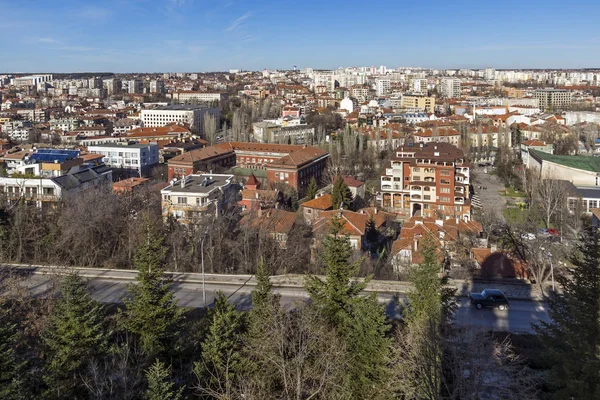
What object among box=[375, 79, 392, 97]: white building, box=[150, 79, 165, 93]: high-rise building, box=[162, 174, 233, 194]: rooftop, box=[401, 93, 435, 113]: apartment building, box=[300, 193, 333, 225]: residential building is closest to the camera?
box=[162, 174, 233, 194]: rooftop

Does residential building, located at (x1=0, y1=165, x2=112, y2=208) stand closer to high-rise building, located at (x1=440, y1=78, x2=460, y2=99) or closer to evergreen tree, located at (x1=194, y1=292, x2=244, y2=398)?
evergreen tree, located at (x1=194, y1=292, x2=244, y2=398)

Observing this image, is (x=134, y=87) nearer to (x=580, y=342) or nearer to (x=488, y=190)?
(x=488, y=190)

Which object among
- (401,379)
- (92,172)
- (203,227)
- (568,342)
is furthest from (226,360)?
(92,172)

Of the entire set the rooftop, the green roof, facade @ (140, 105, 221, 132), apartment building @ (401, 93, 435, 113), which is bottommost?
the rooftop

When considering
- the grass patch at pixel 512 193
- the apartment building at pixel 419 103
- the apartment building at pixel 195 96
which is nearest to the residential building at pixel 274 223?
the grass patch at pixel 512 193

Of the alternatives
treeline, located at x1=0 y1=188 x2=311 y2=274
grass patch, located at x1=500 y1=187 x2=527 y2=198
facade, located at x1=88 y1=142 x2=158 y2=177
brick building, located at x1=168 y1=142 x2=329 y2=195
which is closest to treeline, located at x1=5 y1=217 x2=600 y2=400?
treeline, located at x1=0 y1=188 x2=311 y2=274

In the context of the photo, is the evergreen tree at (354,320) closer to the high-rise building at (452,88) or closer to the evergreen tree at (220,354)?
the evergreen tree at (220,354)

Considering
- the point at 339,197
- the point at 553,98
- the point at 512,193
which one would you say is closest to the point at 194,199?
the point at 339,197
